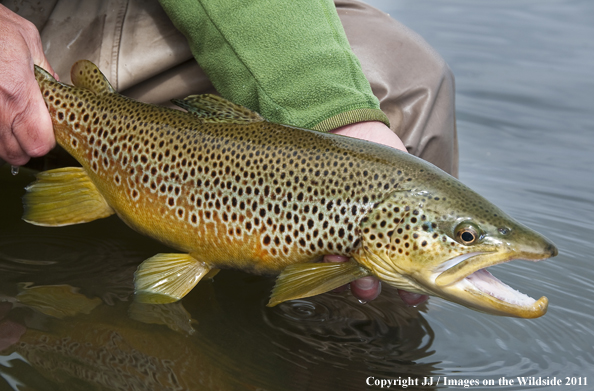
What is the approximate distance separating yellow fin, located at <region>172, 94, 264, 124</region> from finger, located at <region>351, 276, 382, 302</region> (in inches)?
29.1

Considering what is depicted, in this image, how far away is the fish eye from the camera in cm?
206

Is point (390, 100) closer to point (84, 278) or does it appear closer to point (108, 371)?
point (84, 278)

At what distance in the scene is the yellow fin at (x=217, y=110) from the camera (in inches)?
97.3

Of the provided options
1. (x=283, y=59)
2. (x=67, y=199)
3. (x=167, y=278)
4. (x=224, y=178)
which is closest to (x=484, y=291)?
(x=224, y=178)

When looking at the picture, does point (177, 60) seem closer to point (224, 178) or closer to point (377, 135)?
Result: point (224, 178)

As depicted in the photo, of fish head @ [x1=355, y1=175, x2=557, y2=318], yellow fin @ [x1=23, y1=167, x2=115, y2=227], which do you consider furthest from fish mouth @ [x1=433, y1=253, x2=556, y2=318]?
yellow fin @ [x1=23, y1=167, x2=115, y2=227]

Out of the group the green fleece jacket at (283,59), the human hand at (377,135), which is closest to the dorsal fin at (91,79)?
the green fleece jacket at (283,59)

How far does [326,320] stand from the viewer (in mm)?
2502

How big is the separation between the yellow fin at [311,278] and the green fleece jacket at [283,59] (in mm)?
672

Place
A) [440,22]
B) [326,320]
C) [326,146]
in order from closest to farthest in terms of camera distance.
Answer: [326,146]
[326,320]
[440,22]

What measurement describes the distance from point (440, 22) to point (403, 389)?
6359 mm

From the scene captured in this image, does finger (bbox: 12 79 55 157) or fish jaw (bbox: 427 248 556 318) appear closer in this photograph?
fish jaw (bbox: 427 248 556 318)

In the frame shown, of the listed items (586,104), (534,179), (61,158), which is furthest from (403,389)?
(586,104)

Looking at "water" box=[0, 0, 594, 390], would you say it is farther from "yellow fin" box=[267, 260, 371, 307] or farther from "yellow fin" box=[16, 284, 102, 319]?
"yellow fin" box=[267, 260, 371, 307]
